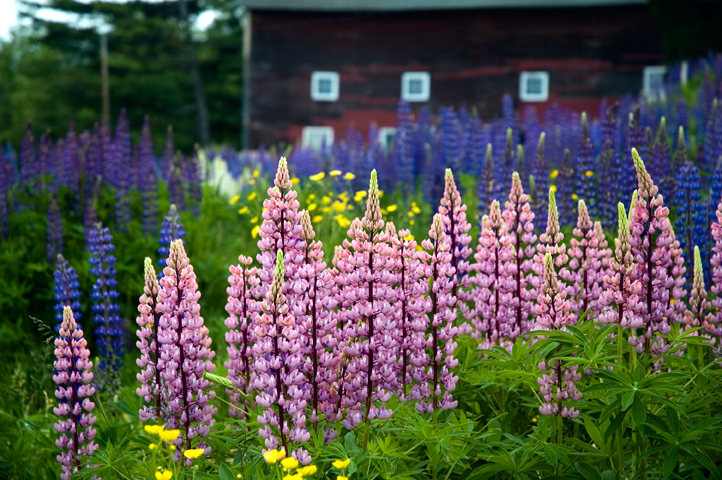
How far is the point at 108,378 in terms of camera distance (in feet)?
14.8

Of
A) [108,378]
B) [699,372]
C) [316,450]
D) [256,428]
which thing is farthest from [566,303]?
[108,378]

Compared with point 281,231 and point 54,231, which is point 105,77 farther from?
point 281,231

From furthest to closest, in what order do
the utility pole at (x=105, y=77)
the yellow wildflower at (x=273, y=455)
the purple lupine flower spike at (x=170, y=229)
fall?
the utility pole at (x=105, y=77) < the purple lupine flower spike at (x=170, y=229) < the yellow wildflower at (x=273, y=455)

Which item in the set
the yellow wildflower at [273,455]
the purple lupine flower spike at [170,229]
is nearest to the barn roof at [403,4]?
the purple lupine flower spike at [170,229]

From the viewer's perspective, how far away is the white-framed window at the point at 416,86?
22.7m

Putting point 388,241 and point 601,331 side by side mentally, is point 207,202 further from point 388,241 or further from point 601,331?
point 601,331

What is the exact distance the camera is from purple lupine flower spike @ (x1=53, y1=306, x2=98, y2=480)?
2988mm

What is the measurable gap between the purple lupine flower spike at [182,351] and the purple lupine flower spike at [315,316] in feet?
1.36

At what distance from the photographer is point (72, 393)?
3094 mm

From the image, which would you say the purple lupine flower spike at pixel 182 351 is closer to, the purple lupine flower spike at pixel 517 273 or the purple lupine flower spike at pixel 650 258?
the purple lupine flower spike at pixel 517 273

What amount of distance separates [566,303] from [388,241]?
764 mm

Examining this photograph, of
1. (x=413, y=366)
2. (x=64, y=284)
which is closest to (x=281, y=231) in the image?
(x=413, y=366)

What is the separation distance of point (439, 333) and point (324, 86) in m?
21.1

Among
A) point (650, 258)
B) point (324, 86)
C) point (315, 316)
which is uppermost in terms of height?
point (324, 86)
